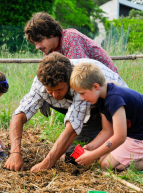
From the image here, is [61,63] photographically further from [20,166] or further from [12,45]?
[12,45]

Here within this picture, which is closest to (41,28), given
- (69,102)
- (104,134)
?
(69,102)

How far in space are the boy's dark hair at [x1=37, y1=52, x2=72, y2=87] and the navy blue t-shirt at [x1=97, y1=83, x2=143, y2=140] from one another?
0.38 meters

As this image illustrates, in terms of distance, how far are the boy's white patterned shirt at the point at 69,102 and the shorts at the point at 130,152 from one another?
0.47 meters

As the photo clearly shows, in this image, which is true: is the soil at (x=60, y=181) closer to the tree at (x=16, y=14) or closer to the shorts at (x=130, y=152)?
the shorts at (x=130, y=152)

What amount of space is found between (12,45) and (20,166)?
23.8ft

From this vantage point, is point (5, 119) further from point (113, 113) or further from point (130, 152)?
point (113, 113)

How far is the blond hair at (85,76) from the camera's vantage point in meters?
1.95

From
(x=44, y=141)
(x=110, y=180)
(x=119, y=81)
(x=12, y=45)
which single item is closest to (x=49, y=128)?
(x=44, y=141)

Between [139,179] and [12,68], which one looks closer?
[139,179]

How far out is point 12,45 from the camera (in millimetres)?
8906

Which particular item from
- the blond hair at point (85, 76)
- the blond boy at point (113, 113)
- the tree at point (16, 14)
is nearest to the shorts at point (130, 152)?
the blond boy at point (113, 113)

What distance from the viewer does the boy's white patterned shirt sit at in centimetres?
226

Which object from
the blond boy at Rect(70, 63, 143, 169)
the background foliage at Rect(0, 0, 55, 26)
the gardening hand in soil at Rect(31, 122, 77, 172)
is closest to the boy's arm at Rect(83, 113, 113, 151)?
the blond boy at Rect(70, 63, 143, 169)

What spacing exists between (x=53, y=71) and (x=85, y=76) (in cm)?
29
